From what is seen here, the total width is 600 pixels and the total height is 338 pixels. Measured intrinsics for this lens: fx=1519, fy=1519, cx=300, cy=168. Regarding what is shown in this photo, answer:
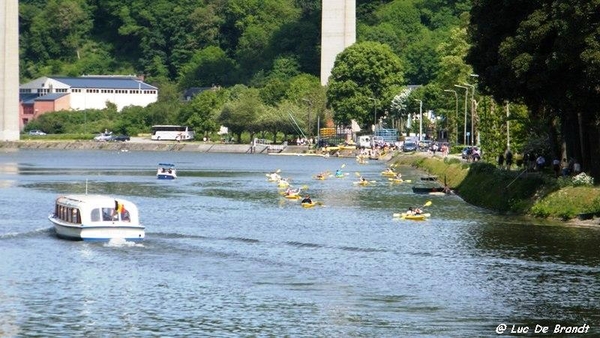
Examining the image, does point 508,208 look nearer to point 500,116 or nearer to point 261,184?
point 500,116

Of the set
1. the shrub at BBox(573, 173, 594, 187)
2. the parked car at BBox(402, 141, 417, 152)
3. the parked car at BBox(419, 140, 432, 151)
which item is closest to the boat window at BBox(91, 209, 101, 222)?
the shrub at BBox(573, 173, 594, 187)

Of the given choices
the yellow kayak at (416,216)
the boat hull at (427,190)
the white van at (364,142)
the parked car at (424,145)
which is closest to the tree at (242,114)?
the white van at (364,142)

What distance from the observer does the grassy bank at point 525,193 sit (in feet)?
216

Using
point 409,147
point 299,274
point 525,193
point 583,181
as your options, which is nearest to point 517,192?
point 525,193

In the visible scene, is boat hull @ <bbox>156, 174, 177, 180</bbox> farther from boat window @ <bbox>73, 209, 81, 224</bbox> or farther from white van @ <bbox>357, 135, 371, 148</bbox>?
white van @ <bbox>357, 135, 371, 148</bbox>

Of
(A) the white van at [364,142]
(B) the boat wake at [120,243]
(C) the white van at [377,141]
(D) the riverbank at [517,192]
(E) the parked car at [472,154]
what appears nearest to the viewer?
(B) the boat wake at [120,243]

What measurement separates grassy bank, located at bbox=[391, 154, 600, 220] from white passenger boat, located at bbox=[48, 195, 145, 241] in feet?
63.0

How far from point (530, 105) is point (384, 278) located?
79.6 ft

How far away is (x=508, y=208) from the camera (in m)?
72.3

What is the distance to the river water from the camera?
41.4 metres

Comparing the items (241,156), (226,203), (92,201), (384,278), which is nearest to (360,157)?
(241,156)

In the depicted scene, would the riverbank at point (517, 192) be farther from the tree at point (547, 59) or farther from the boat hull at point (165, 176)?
the boat hull at point (165, 176)

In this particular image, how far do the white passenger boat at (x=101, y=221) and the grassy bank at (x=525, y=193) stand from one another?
63.0ft

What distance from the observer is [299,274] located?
5003 centimetres
